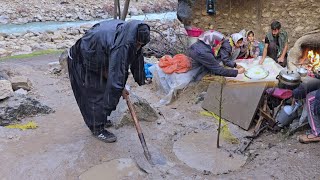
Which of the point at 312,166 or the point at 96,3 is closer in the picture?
the point at 312,166

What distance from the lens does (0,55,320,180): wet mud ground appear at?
3.47 meters

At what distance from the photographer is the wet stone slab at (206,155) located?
11.9 feet

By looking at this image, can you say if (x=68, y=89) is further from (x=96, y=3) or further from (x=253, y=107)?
(x=96, y=3)

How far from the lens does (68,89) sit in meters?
6.52

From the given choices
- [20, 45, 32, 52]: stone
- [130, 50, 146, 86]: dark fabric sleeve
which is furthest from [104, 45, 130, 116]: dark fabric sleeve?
[20, 45, 32, 52]: stone

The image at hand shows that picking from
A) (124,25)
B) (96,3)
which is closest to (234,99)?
(124,25)

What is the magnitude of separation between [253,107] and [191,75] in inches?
57.1

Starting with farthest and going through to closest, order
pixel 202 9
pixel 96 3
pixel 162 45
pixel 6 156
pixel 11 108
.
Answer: pixel 96 3, pixel 162 45, pixel 202 9, pixel 11 108, pixel 6 156

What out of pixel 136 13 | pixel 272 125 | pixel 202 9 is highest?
pixel 202 9

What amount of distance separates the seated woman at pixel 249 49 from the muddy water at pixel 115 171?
2.95 m

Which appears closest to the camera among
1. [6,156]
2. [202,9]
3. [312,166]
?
[312,166]

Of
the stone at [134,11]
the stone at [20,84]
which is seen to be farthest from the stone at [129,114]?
the stone at [134,11]

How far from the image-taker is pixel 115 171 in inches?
139

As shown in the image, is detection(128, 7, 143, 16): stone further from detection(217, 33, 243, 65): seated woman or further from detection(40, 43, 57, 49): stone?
detection(217, 33, 243, 65): seated woman
